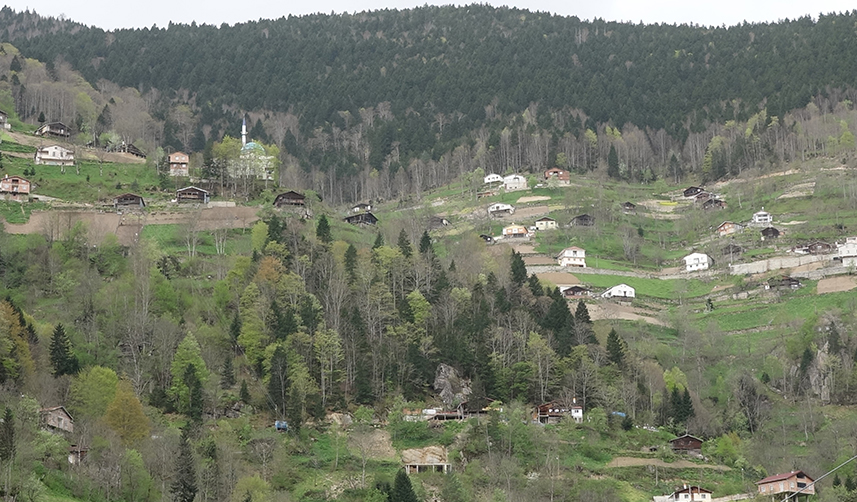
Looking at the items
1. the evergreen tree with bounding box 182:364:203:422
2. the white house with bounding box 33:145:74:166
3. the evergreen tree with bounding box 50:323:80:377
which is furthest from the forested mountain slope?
the evergreen tree with bounding box 50:323:80:377

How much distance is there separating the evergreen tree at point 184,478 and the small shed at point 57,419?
8.26 m

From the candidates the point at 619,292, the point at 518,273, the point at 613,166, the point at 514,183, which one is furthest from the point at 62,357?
the point at 613,166

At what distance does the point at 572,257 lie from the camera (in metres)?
116

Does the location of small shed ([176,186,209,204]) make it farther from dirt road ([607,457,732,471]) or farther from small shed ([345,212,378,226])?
dirt road ([607,457,732,471])

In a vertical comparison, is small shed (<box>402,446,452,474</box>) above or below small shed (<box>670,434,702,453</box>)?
above

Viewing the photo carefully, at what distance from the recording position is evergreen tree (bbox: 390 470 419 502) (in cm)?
5875

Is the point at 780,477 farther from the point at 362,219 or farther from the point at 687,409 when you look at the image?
the point at 362,219

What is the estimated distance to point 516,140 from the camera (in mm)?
162375

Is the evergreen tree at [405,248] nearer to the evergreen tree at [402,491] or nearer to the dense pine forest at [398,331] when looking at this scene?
the dense pine forest at [398,331]

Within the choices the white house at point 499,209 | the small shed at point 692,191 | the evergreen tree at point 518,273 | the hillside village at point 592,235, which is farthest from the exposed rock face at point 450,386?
the small shed at point 692,191

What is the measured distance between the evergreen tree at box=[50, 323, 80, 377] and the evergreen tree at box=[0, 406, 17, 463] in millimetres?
12694

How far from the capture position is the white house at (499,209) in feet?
438

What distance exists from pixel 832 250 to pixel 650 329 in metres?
24.9

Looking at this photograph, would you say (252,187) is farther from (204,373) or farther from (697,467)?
(697,467)
